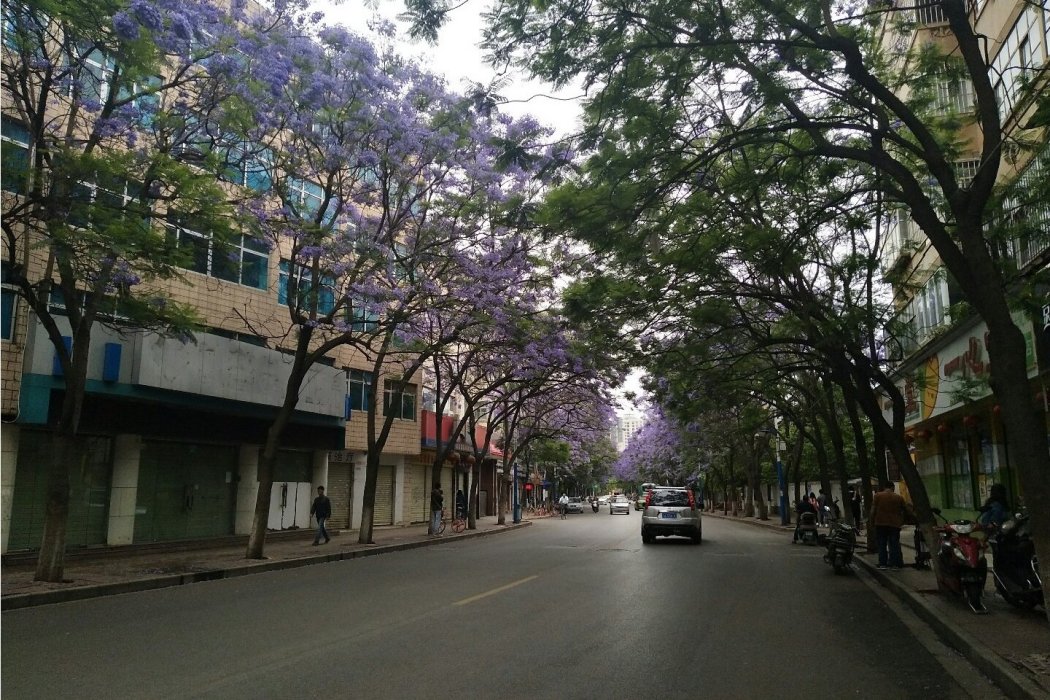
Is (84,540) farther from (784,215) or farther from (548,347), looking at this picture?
(784,215)

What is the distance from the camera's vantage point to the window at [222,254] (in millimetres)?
12852

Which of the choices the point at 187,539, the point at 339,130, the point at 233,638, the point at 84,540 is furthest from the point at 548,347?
the point at 233,638

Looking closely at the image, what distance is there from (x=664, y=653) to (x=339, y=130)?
43.7 feet

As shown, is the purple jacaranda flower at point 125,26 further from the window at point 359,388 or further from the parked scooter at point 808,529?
the parked scooter at point 808,529

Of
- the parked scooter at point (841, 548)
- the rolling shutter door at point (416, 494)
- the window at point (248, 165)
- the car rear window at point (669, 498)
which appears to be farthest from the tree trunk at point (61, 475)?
the rolling shutter door at point (416, 494)

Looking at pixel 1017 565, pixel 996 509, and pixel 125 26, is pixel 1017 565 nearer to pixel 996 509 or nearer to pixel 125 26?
pixel 996 509

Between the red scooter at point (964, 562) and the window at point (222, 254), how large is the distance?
1160 centimetres

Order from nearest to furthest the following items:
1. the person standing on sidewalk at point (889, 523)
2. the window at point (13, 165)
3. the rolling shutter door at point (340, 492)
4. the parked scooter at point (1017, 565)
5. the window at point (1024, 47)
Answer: the parked scooter at point (1017, 565) → the window at point (13, 165) → the window at point (1024, 47) → the person standing on sidewalk at point (889, 523) → the rolling shutter door at point (340, 492)

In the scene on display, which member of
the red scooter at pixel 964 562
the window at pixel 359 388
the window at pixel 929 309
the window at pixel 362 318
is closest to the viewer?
the red scooter at pixel 964 562

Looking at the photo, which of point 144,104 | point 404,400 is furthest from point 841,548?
point 404,400

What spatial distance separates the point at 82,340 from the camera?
12.9 m

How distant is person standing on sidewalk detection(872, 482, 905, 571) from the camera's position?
14477 mm

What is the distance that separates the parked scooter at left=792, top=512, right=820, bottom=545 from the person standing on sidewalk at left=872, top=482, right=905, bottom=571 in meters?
7.24

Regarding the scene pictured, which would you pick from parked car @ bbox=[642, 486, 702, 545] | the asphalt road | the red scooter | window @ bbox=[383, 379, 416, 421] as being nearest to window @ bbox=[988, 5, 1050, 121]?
the red scooter
